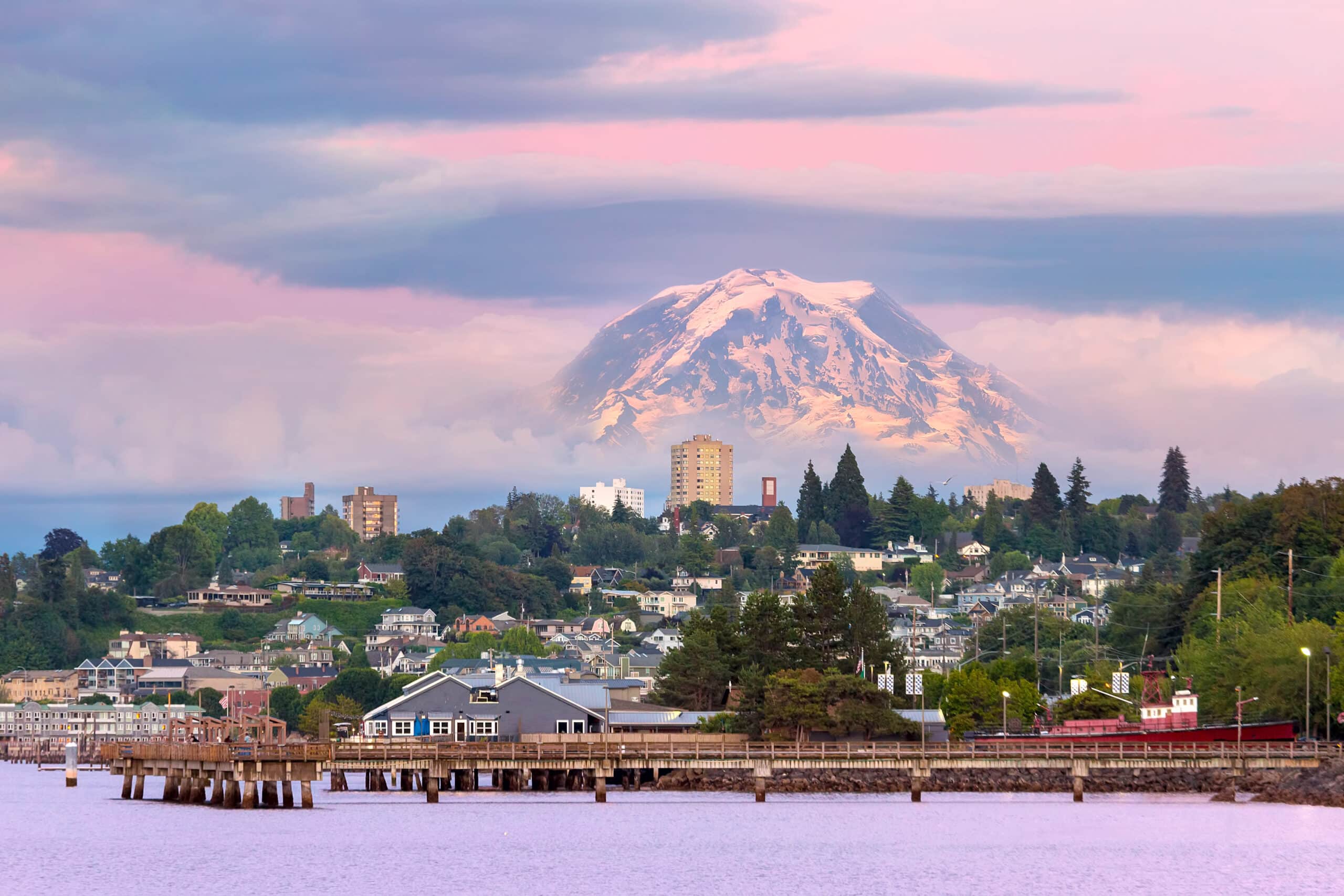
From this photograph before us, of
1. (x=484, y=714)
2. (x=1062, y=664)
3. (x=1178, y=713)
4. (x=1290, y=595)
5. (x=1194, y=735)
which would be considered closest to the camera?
(x=1194, y=735)

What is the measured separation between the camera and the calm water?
74.5 m

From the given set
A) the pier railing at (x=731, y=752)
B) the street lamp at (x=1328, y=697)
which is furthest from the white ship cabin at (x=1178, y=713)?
the street lamp at (x=1328, y=697)

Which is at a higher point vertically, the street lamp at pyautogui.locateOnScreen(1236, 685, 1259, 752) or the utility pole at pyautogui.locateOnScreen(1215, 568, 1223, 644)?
the utility pole at pyautogui.locateOnScreen(1215, 568, 1223, 644)

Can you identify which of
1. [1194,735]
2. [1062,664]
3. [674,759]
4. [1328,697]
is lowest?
[674,759]

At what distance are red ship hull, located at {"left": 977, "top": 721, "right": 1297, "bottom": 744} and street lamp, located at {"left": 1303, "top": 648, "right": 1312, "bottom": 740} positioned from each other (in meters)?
0.77

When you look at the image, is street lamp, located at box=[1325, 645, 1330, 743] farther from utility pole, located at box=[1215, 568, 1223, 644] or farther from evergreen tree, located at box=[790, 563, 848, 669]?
evergreen tree, located at box=[790, 563, 848, 669]

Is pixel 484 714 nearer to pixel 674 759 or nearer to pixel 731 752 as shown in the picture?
pixel 674 759

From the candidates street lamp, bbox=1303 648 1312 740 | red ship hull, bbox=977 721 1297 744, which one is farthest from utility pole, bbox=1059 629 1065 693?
red ship hull, bbox=977 721 1297 744

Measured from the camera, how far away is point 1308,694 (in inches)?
4449

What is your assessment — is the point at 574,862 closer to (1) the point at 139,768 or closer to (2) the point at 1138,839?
(2) the point at 1138,839

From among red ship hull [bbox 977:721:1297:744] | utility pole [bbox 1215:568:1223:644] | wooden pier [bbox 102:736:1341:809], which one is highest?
utility pole [bbox 1215:568:1223:644]

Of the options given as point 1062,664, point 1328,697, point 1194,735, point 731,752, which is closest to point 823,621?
point 1194,735

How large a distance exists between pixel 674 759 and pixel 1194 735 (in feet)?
101

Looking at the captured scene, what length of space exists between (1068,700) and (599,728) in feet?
99.0
